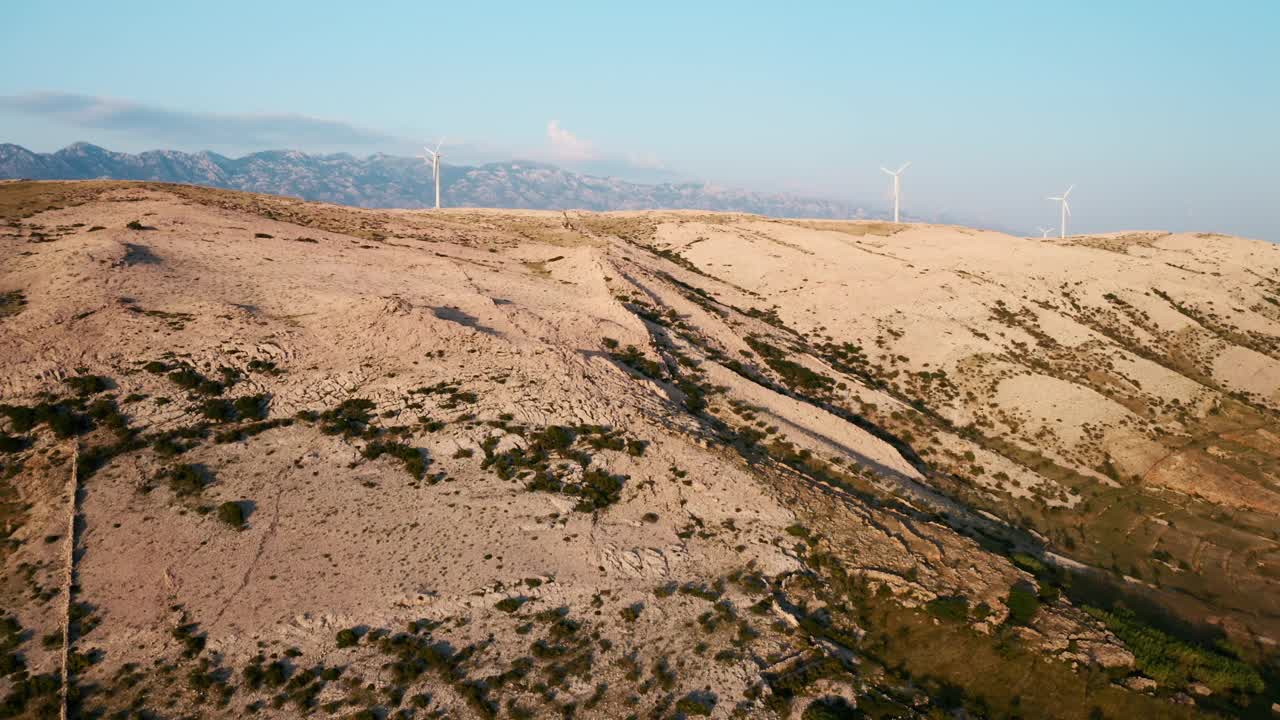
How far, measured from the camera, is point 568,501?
3619cm

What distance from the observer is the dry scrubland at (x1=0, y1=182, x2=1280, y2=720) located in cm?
2638

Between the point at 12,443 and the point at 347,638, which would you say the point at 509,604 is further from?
the point at 12,443

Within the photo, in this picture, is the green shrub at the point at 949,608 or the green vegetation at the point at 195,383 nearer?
the green shrub at the point at 949,608

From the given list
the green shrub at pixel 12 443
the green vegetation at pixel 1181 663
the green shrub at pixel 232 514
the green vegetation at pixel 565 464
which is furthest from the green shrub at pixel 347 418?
the green vegetation at pixel 1181 663

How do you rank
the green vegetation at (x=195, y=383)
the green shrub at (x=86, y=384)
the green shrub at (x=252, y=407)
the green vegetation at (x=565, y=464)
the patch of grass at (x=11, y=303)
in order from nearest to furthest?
the green vegetation at (x=565, y=464)
the green shrub at (x=86, y=384)
the green shrub at (x=252, y=407)
the green vegetation at (x=195, y=383)
the patch of grass at (x=11, y=303)

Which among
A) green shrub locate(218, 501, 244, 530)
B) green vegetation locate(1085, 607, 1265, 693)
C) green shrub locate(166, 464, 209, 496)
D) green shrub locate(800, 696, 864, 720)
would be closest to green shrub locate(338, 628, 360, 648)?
green shrub locate(218, 501, 244, 530)

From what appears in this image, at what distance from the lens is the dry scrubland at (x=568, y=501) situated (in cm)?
2638

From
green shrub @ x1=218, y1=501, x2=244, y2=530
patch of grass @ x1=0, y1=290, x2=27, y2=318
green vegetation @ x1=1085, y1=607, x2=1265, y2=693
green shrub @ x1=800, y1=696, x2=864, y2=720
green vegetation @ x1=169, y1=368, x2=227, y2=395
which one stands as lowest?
green vegetation @ x1=1085, y1=607, x2=1265, y2=693

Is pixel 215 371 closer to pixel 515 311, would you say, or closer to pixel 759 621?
pixel 515 311

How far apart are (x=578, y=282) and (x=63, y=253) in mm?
45352

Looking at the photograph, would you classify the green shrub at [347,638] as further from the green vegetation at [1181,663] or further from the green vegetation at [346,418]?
the green vegetation at [1181,663]

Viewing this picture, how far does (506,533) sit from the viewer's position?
33562mm

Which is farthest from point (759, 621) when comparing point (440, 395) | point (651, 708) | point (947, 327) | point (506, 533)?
point (947, 327)

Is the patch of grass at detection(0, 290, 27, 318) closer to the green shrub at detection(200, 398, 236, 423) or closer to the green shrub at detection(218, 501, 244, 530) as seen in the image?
the green shrub at detection(200, 398, 236, 423)
